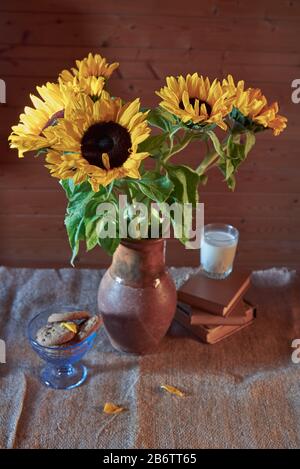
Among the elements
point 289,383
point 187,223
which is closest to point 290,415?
point 289,383

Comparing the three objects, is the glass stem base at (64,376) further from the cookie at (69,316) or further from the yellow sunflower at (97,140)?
the yellow sunflower at (97,140)

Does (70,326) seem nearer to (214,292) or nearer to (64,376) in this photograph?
(64,376)

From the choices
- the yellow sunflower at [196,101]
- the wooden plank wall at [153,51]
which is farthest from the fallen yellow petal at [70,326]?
the wooden plank wall at [153,51]

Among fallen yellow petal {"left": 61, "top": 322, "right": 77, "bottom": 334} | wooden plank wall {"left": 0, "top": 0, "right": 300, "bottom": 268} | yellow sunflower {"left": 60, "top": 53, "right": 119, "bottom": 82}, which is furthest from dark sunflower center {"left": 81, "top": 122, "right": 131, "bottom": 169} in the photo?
wooden plank wall {"left": 0, "top": 0, "right": 300, "bottom": 268}

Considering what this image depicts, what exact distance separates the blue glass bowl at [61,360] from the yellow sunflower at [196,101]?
413 millimetres

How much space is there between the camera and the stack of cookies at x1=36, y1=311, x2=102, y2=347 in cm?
89

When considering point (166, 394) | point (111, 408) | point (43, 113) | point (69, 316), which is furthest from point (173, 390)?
point (43, 113)

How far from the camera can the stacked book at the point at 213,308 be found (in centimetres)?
103

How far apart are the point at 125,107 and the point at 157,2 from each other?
956mm

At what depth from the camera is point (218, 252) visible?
108 centimetres

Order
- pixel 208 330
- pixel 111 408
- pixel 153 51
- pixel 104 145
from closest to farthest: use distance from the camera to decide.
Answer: pixel 104 145 → pixel 111 408 → pixel 208 330 → pixel 153 51

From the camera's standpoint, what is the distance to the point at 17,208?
1884mm

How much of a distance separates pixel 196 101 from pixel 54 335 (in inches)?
17.8

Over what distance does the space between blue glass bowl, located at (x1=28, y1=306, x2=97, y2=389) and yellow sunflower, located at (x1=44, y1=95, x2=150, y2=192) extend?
0.31 metres
